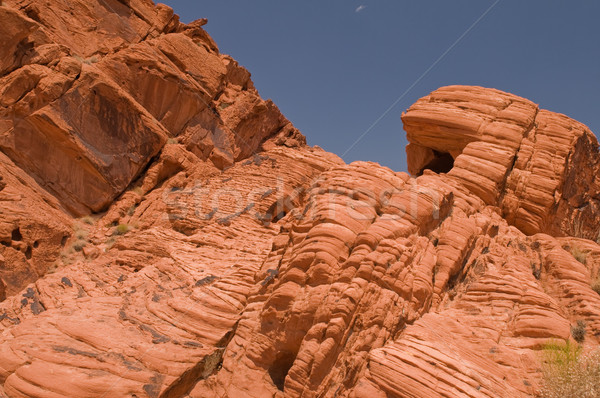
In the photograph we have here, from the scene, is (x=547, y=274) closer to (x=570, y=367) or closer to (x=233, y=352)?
(x=570, y=367)

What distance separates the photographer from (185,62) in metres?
24.2

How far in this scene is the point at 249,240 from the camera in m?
15.8

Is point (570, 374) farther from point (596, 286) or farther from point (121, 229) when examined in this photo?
point (121, 229)

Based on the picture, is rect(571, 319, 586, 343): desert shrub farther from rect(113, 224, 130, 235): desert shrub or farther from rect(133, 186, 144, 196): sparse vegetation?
rect(133, 186, 144, 196): sparse vegetation

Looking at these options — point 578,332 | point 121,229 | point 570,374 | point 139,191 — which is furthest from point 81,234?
point 578,332

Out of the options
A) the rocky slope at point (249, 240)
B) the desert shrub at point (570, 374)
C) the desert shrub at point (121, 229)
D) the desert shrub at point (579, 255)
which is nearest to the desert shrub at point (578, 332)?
the rocky slope at point (249, 240)

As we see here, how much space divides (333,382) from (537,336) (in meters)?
4.37

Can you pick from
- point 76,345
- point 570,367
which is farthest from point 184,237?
point 570,367

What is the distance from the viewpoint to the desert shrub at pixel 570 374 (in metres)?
7.29

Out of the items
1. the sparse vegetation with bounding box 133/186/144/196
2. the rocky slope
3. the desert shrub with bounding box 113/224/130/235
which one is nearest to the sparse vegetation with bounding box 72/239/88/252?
the rocky slope

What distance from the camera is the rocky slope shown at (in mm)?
8766

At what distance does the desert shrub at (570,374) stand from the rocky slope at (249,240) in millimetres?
270

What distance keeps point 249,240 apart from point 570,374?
35.3 feet

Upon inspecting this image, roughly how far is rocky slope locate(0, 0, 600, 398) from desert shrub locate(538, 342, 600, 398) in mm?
270
